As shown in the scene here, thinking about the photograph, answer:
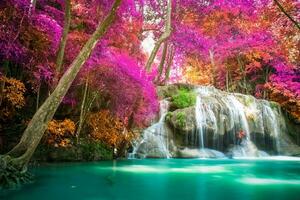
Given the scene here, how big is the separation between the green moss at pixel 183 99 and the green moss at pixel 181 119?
1037 millimetres

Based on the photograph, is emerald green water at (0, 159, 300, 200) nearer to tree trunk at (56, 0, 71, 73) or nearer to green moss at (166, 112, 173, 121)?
tree trunk at (56, 0, 71, 73)

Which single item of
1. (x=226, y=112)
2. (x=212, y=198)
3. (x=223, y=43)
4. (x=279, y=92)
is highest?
(x=223, y=43)

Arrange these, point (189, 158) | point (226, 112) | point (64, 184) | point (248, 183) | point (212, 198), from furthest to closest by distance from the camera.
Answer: point (226, 112)
point (189, 158)
point (248, 183)
point (64, 184)
point (212, 198)

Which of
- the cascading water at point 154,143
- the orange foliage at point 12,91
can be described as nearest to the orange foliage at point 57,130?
the orange foliage at point 12,91

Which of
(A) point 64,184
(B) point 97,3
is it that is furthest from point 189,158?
(A) point 64,184

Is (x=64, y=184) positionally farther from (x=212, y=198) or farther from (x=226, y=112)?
(x=226, y=112)

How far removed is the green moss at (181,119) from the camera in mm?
17047

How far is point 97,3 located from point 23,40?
3717 millimetres

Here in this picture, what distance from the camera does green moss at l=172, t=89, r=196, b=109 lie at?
719 inches

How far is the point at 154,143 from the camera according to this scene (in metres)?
16.3

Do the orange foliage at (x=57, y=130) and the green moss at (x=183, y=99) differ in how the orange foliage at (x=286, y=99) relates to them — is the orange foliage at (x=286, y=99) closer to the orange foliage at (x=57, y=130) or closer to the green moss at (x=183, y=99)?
the green moss at (x=183, y=99)

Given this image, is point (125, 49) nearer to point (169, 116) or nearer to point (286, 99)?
point (169, 116)

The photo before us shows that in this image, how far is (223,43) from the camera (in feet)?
77.5

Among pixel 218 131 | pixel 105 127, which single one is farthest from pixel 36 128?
pixel 218 131
